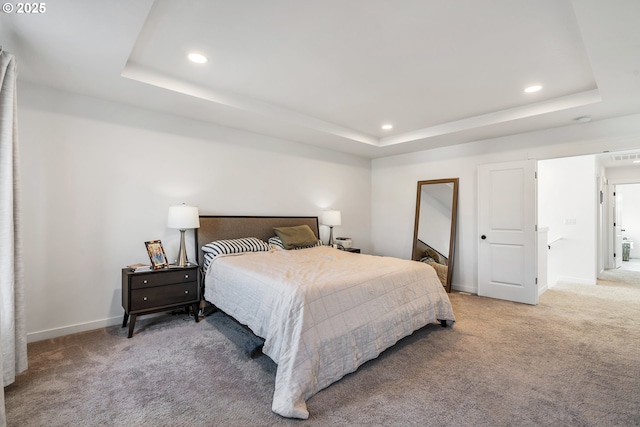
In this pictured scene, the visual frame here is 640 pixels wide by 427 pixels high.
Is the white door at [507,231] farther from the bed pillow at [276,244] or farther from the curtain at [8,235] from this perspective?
the curtain at [8,235]

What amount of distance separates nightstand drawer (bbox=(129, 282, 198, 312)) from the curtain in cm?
86

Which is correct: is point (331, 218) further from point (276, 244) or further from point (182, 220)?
point (182, 220)

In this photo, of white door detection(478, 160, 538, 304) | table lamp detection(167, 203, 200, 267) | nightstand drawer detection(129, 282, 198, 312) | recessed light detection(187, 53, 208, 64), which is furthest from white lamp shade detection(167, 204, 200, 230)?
white door detection(478, 160, 538, 304)

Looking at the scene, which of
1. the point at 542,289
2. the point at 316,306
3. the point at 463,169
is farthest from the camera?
the point at 463,169

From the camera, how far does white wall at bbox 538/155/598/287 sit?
5.18 m

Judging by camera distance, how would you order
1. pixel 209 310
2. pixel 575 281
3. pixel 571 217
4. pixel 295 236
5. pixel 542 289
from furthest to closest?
pixel 571 217 < pixel 575 281 < pixel 542 289 < pixel 295 236 < pixel 209 310

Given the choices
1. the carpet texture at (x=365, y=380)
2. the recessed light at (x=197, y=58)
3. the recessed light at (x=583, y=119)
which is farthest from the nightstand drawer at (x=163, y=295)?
the recessed light at (x=583, y=119)

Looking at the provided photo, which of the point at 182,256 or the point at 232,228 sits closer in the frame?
the point at 182,256

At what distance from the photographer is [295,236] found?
13.8 ft

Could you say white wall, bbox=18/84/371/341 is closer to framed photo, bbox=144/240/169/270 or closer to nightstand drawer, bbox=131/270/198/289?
framed photo, bbox=144/240/169/270

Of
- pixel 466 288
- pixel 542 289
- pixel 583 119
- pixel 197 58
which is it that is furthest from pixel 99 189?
pixel 542 289

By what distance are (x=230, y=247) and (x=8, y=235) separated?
1872 millimetres

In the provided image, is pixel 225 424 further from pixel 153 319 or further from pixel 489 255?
pixel 489 255

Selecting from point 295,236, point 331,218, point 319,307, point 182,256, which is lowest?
point 319,307
